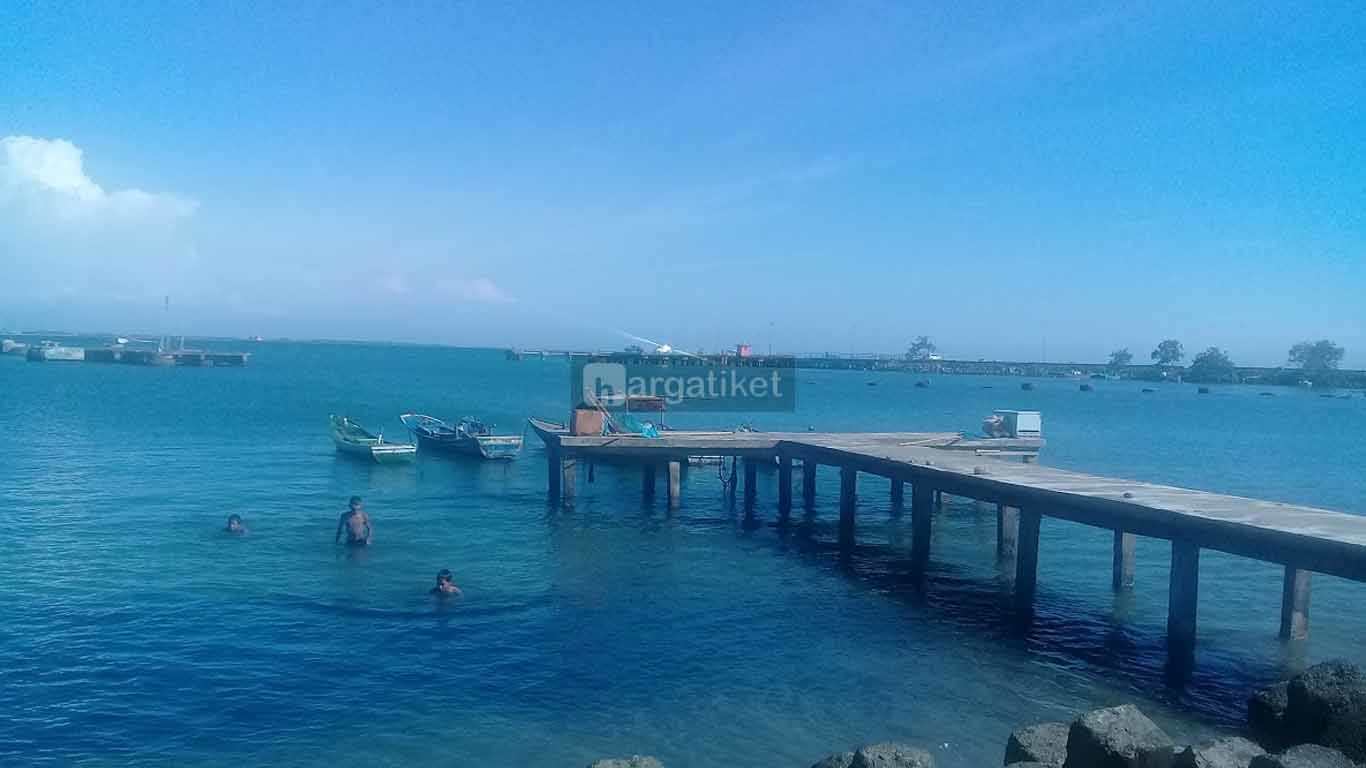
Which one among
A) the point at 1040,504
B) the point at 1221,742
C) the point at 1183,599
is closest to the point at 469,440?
the point at 1040,504

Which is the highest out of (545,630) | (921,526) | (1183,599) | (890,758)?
(890,758)

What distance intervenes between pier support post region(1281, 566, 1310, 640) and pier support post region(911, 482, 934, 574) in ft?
26.8

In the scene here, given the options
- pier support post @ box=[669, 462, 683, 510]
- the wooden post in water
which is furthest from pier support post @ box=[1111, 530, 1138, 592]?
the wooden post in water

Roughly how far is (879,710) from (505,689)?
640cm

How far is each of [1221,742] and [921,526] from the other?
16.2 meters

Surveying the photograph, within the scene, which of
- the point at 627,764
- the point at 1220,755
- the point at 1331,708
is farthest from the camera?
the point at 1331,708

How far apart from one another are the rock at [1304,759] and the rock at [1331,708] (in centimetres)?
158

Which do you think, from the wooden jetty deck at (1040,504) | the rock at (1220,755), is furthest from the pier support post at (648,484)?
the rock at (1220,755)

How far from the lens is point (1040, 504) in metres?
20.4

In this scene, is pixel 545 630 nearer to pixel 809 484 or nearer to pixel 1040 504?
pixel 1040 504

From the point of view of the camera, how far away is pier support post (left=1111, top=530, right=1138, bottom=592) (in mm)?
23359

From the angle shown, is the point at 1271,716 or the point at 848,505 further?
the point at 848,505

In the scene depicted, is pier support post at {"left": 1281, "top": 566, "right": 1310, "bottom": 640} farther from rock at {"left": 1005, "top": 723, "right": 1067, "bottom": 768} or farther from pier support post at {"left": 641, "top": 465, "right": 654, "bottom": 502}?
pier support post at {"left": 641, "top": 465, "right": 654, "bottom": 502}

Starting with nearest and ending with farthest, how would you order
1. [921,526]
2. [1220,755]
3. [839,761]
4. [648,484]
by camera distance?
[1220,755] → [839,761] → [921,526] → [648,484]
